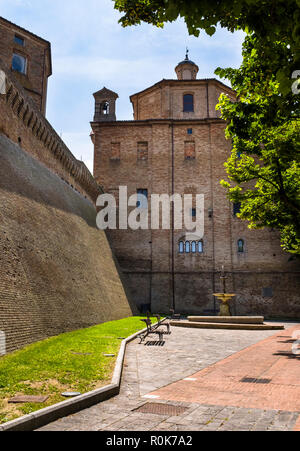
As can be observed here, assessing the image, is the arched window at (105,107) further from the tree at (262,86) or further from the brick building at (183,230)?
the tree at (262,86)

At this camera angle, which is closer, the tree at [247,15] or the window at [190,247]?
the tree at [247,15]

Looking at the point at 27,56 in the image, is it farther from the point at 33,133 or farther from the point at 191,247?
the point at 191,247

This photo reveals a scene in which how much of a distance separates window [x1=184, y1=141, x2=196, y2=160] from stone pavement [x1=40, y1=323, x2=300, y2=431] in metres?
23.0

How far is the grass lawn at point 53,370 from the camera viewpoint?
5.38 metres

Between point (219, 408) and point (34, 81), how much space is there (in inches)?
1267

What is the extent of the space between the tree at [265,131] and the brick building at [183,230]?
13570 millimetres

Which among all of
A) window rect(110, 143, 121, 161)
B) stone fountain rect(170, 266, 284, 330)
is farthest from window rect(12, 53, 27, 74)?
stone fountain rect(170, 266, 284, 330)

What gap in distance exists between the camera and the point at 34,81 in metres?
31.8

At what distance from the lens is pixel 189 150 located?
3219cm

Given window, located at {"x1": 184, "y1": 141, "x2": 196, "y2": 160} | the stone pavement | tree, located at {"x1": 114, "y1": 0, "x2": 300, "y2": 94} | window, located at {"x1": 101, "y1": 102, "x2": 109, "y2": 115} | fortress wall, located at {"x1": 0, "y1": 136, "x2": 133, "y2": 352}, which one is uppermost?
window, located at {"x1": 101, "y1": 102, "x2": 109, "y2": 115}

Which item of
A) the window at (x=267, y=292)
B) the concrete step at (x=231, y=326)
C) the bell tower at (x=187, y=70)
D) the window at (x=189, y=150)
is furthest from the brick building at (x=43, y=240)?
the bell tower at (x=187, y=70)

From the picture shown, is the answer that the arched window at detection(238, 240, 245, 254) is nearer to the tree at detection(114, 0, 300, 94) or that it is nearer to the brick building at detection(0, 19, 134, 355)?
the brick building at detection(0, 19, 134, 355)

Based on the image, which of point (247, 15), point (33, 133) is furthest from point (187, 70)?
point (247, 15)

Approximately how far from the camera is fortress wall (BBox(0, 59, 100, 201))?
49.9 ft
